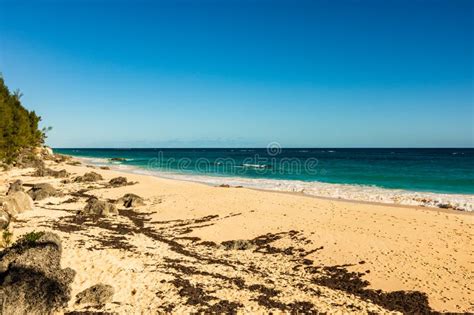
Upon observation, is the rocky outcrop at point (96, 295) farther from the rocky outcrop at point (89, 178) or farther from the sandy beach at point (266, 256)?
the rocky outcrop at point (89, 178)

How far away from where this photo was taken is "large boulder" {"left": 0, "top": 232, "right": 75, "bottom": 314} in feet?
26.6

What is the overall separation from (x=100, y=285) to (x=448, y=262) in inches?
540

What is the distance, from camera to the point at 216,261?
1392 centimetres

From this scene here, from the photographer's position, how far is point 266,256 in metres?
15.4

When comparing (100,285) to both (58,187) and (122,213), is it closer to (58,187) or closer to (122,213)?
(122,213)

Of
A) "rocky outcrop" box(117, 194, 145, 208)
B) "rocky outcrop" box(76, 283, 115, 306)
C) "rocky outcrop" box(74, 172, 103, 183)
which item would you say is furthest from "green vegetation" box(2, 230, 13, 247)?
"rocky outcrop" box(74, 172, 103, 183)

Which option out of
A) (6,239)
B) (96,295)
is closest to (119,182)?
(6,239)

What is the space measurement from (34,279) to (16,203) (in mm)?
13969

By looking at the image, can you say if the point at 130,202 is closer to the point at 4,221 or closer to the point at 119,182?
the point at 4,221

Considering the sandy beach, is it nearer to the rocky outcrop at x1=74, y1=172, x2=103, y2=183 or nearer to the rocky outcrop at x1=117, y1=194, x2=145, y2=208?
the rocky outcrop at x1=117, y1=194, x2=145, y2=208

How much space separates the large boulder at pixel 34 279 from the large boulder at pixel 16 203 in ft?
32.0

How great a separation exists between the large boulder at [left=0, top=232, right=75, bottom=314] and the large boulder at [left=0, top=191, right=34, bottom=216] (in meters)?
9.77

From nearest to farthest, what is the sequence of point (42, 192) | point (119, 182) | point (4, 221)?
point (4, 221)
point (42, 192)
point (119, 182)

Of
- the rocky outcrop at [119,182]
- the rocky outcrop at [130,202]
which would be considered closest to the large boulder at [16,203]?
the rocky outcrop at [130,202]
